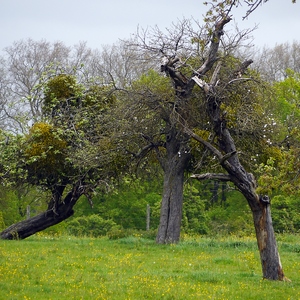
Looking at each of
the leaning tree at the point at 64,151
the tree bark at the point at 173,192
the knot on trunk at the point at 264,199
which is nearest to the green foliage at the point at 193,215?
the leaning tree at the point at 64,151

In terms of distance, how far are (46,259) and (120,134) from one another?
5.50m

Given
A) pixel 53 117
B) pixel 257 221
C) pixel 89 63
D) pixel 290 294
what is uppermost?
pixel 89 63

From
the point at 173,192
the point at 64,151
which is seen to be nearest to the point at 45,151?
the point at 64,151

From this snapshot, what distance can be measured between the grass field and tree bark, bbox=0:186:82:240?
288 centimetres

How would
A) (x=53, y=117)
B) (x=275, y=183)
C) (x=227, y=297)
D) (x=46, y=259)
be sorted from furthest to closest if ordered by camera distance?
(x=53, y=117) → (x=46, y=259) → (x=227, y=297) → (x=275, y=183)

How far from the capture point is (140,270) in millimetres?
14992

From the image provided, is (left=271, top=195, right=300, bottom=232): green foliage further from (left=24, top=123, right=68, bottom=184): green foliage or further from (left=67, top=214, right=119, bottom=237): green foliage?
(left=24, top=123, right=68, bottom=184): green foliage

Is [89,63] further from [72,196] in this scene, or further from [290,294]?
[290,294]

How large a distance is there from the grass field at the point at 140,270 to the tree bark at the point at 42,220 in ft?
9.44

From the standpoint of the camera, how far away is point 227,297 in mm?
11836

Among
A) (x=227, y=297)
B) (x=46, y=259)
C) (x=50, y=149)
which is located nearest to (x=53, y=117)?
(x=50, y=149)

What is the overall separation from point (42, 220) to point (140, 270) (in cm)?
1015

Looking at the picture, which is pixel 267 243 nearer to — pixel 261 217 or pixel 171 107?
pixel 261 217

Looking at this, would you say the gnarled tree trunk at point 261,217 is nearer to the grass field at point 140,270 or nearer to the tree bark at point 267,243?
the tree bark at point 267,243
